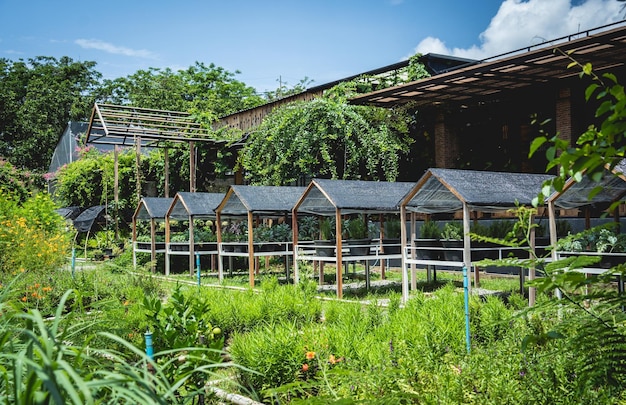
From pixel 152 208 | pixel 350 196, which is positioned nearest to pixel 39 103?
pixel 152 208

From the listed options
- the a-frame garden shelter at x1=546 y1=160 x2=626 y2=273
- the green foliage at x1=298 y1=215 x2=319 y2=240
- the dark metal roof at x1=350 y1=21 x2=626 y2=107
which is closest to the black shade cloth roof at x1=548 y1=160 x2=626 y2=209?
the a-frame garden shelter at x1=546 y1=160 x2=626 y2=273

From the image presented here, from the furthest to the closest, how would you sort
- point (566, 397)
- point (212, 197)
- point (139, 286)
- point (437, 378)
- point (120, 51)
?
1. point (120, 51)
2. point (212, 197)
3. point (139, 286)
4. point (437, 378)
5. point (566, 397)

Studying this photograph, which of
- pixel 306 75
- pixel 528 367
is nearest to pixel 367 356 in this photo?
pixel 528 367

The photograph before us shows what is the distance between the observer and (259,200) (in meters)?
14.8

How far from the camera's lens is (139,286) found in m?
10.7

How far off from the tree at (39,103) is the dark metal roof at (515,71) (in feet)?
93.3

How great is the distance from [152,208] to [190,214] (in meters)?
2.37

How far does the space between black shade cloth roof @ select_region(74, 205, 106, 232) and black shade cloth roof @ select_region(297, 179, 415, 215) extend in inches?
570

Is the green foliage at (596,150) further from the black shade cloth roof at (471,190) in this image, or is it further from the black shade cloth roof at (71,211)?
the black shade cloth roof at (71,211)

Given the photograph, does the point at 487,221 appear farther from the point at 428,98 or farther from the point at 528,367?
the point at 528,367

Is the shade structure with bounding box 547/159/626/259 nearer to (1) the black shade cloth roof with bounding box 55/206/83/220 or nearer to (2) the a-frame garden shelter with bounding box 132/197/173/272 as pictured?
(2) the a-frame garden shelter with bounding box 132/197/173/272

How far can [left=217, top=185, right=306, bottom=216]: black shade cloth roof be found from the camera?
14578mm

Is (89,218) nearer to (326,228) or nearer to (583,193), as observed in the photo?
(326,228)

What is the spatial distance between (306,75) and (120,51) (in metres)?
15.6
